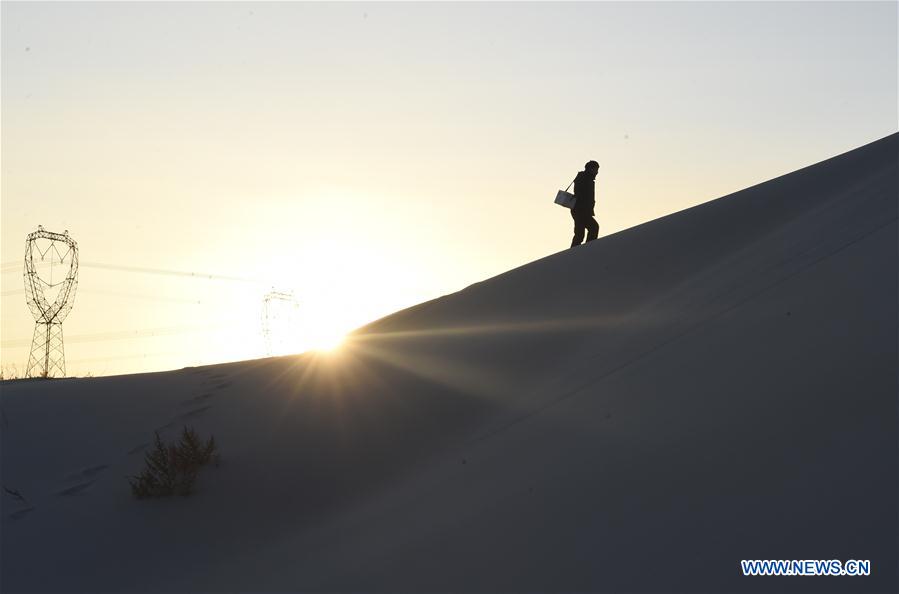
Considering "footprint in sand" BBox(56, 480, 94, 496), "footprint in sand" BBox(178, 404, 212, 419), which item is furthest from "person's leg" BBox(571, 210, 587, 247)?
"footprint in sand" BBox(56, 480, 94, 496)

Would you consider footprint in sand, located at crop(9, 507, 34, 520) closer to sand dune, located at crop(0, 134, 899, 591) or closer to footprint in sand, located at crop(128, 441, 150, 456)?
sand dune, located at crop(0, 134, 899, 591)

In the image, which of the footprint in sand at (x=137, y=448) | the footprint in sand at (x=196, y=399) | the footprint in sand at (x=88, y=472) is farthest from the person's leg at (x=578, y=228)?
the footprint in sand at (x=88, y=472)

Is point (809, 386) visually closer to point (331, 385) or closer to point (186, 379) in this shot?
point (331, 385)

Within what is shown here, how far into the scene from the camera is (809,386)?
471 centimetres

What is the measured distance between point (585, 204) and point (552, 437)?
7.49 metres

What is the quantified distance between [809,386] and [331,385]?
473 cm

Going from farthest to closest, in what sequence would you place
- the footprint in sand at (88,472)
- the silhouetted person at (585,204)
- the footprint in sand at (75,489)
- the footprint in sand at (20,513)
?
the silhouetted person at (585,204) < the footprint in sand at (88,472) < the footprint in sand at (75,489) < the footprint in sand at (20,513)

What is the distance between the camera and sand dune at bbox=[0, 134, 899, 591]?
4.00m

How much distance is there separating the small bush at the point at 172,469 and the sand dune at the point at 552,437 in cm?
13

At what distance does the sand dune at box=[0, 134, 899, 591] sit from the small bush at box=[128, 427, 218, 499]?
129 millimetres

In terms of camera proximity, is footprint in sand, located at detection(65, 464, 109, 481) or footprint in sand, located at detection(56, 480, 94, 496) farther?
footprint in sand, located at detection(65, 464, 109, 481)

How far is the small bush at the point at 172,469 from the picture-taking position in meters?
6.79

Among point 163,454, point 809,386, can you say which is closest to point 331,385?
point 163,454

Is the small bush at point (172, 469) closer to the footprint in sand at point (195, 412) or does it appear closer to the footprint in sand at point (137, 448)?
the footprint in sand at point (137, 448)
